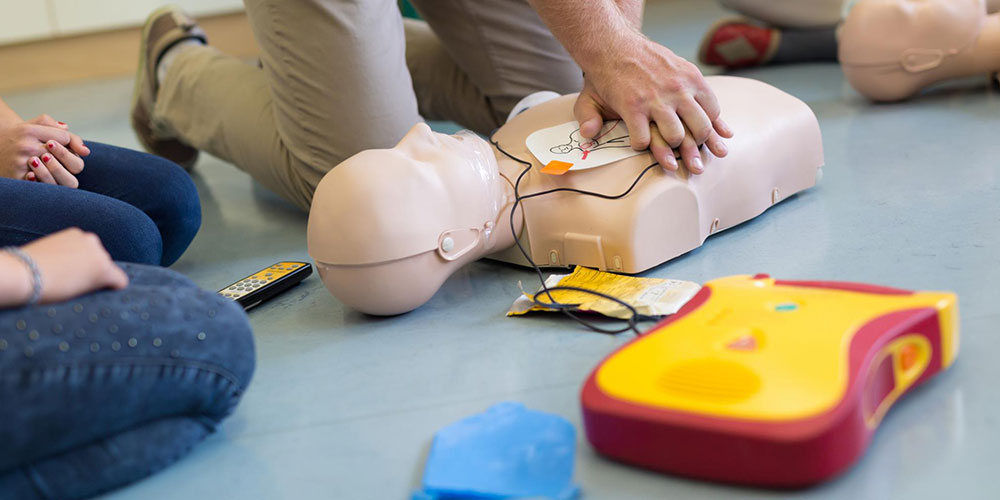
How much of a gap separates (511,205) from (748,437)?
573 millimetres

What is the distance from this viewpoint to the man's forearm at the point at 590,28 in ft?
3.93

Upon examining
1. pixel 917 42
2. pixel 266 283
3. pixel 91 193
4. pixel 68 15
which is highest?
pixel 917 42

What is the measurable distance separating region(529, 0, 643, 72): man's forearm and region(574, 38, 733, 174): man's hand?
2cm

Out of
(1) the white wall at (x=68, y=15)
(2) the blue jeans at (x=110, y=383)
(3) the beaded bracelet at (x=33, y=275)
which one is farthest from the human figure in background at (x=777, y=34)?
(1) the white wall at (x=68, y=15)

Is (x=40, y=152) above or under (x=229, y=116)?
above

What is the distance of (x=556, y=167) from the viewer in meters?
Answer: 1.15

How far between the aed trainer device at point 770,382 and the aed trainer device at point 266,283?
590 millimetres

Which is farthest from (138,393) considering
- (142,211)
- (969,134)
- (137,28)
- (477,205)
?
(137,28)

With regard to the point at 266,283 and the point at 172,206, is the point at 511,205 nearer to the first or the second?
the point at 266,283

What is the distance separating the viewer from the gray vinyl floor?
73 cm

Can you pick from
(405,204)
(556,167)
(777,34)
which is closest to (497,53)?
(556,167)

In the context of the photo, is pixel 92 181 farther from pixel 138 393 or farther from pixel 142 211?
pixel 138 393

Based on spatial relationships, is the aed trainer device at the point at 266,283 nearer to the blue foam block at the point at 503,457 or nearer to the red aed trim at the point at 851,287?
the blue foam block at the point at 503,457

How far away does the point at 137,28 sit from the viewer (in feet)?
11.3
